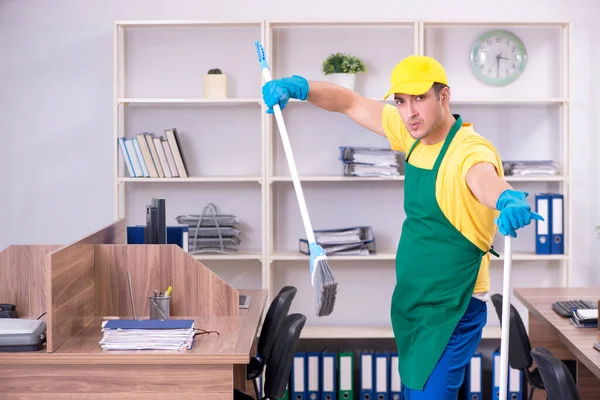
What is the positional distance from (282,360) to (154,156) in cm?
184

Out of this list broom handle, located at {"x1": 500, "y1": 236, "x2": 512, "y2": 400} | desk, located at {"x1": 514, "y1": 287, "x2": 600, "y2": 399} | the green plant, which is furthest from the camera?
the green plant

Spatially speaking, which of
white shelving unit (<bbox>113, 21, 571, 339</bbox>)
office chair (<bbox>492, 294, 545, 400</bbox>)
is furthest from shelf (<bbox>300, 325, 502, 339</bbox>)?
office chair (<bbox>492, 294, 545, 400</bbox>)

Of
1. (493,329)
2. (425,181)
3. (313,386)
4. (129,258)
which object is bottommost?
(313,386)

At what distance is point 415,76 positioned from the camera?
242cm

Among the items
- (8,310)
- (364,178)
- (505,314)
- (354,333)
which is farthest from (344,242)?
(505,314)

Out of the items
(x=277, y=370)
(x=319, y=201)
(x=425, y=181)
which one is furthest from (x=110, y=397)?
(x=319, y=201)

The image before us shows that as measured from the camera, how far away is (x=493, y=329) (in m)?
4.79

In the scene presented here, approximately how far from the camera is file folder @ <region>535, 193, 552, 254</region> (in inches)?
183

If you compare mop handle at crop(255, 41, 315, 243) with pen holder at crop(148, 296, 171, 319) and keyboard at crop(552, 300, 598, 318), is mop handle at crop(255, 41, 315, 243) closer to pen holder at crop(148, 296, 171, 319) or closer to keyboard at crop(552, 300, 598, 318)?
pen holder at crop(148, 296, 171, 319)

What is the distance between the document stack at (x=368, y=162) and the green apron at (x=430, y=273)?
201 centimetres

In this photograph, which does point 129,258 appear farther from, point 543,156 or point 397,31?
point 543,156

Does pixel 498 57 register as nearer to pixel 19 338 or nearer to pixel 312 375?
pixel 312 375

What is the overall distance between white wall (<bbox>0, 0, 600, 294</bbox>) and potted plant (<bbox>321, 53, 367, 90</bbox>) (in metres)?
0.33

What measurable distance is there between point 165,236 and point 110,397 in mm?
993
